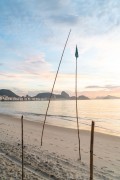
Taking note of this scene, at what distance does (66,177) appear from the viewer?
6684 mm

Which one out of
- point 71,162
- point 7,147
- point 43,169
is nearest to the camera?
point 43,169

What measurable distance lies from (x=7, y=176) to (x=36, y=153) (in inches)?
113

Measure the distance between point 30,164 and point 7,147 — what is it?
2.63 meters

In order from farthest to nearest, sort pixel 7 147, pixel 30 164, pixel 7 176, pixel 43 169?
pixel 7 147
pixel 30 164
pixel 43 169
pixel 7 176

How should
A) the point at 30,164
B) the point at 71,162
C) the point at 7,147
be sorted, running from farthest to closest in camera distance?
1. the point at 7,147
2. the point at 71,162
3. the point at 30,164

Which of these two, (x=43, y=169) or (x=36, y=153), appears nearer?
(x=43, y=169)

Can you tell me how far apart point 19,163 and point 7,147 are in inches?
92.7

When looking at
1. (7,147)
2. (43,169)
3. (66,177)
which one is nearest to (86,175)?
(66,177)

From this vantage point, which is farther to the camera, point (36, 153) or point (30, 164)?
point (36, 153)

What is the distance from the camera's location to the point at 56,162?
26.7 feet

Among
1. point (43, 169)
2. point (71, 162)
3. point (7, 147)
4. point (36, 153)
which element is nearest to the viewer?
point (43, 169)

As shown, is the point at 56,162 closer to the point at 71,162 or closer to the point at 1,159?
the point at 71,162

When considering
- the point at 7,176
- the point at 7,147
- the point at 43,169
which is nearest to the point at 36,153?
the point at 7,147

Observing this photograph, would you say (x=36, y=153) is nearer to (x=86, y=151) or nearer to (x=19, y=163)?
(x=19, y=163)
